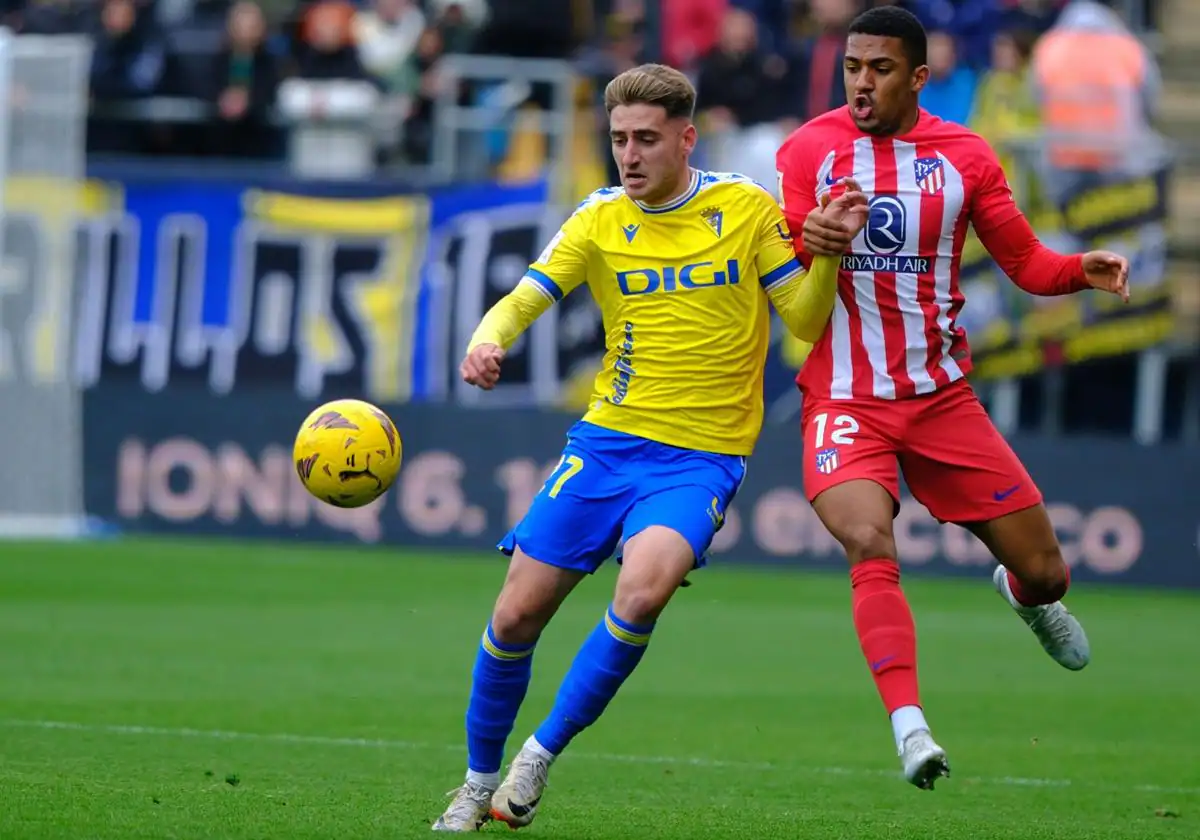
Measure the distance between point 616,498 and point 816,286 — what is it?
3.12 feet

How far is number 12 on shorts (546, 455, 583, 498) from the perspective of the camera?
24.2 feet

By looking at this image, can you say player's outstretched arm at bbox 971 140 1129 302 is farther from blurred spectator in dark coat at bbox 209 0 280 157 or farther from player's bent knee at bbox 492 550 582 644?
blurred spectator in dark coat at bbox 209 0 280 157

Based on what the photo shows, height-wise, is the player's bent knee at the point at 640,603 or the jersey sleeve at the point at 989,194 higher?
the jersey sleeve at the point at 989,194

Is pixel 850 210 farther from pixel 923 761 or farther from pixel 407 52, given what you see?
pixel 407 52

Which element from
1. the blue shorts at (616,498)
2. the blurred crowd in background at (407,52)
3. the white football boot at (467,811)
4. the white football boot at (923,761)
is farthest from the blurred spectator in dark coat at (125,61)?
the white football boot at (923,761)

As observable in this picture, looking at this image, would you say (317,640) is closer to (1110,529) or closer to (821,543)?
(821,543)

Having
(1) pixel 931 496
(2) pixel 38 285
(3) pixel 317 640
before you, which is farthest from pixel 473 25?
(1) pixel 931 496

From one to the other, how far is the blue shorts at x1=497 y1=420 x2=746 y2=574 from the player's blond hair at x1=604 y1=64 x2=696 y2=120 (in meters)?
1.09

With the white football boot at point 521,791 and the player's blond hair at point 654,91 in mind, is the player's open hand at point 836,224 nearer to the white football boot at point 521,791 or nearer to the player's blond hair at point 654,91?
the player's blond hair at point 654,91

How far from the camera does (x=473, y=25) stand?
68.8ft

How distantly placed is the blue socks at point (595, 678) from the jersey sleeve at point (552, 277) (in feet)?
3.44

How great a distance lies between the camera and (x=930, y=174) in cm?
766

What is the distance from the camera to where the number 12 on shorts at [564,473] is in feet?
24.2

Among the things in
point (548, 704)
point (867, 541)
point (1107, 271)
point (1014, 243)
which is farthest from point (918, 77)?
point (548, 704)
